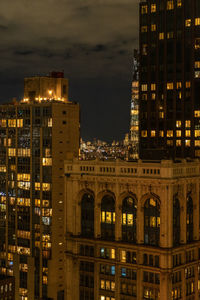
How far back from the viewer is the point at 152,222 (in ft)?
374

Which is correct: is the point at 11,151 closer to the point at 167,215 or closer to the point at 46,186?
the point at 46,186

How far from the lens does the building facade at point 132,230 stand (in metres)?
112

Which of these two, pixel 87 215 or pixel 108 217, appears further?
pixel 87 215

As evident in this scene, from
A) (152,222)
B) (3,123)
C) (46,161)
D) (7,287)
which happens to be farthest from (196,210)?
(3,123)

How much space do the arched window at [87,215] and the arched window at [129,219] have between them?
27.8 ft

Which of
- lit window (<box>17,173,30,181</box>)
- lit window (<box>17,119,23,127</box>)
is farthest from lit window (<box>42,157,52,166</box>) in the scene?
lit window (<box>17,119,23,127</box>)

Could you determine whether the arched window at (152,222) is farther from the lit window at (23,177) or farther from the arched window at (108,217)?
the lit window at (23,177)

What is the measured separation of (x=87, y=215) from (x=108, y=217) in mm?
5719

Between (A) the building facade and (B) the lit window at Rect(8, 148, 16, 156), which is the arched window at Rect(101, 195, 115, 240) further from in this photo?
(B) the lit window at Rect(8, 148, 16, 156)

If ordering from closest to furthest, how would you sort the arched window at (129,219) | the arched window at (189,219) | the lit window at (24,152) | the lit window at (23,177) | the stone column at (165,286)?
the stone column at (165,286) → the arched window at (129,219) → the arched window at (189,219) → the lit window at (23,177) → the lit window at (24,152)

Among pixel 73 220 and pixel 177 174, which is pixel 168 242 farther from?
pixel 73 220

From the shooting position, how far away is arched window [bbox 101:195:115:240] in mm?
119500

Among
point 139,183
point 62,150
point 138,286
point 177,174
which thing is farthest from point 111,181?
point 62,150

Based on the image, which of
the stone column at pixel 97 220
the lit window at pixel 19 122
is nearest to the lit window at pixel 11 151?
the lit window at pixel 19 122
